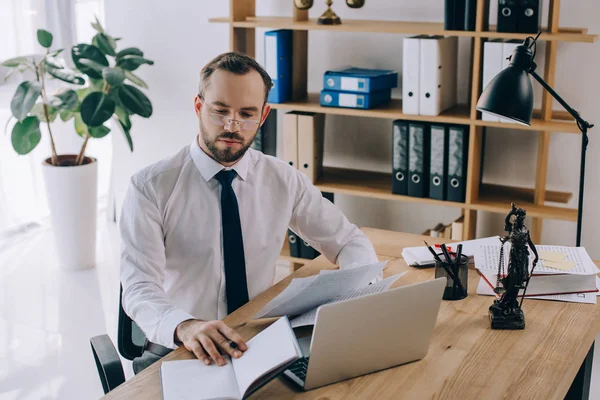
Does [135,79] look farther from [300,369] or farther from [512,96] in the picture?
[300,369]

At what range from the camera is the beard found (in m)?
1.98

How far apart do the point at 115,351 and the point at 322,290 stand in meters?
0.53

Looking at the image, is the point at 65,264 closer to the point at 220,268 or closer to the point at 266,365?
the point at 220,268

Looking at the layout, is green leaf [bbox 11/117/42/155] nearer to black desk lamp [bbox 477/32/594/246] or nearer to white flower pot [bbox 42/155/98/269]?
white flower pot [bbox 42/155/98/269]

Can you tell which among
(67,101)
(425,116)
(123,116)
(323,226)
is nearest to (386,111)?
(425,116)

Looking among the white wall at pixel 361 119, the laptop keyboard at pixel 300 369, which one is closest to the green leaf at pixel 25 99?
the white wall at pixel 361 119

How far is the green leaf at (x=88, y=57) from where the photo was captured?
380 centimetres

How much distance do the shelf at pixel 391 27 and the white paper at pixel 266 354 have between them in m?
1.90

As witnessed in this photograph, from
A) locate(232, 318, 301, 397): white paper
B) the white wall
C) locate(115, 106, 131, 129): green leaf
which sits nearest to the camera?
locate(232, 318, 301, 397): white paper

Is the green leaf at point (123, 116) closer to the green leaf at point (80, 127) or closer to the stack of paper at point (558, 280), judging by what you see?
the green leaf at point (80, 127)

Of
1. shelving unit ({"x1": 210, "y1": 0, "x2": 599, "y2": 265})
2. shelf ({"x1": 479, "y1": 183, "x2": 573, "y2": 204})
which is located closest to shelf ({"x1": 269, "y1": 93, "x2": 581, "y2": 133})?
shelving unit ({"x1": 210, "y1": 0, "x2": 599, "y2": 265})

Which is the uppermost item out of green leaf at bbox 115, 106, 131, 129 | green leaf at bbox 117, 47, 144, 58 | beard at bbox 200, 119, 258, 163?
green leaf at bbox 117, 47, 144, 58

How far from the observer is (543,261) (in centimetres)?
204

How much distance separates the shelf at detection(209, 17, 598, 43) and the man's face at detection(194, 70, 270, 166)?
1.34m
